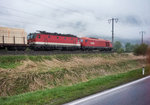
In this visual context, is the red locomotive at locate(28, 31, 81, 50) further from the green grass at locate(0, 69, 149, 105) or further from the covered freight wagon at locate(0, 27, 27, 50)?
the green grass at locate(0, 69, 149, 105)

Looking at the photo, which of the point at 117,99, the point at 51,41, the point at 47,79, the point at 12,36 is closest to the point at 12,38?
the point at 12,36

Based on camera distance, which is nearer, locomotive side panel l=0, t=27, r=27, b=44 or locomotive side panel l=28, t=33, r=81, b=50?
locomotive side panel l=0, t=27, r=27, b=44

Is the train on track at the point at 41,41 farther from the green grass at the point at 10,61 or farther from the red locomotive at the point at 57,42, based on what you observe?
the green grass at the point at 10,61

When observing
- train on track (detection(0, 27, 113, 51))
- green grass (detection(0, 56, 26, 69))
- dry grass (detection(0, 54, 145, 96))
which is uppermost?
train on track (detection(0, 27, 113, 51))

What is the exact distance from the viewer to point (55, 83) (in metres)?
10.9

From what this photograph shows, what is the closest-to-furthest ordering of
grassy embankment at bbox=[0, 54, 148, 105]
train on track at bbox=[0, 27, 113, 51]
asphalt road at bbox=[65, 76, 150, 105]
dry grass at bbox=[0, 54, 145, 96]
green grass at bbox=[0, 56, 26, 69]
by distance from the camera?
asphalt road at bbox=[65, 76, 150, 105] < grassy embankment at bbox=[0, 54, 148, 105] < dry grass at bbox=[0, 54, 145, 96] < green grass at bbox=[0, 56, 26, 69] < train on track at bbox=[0, 27, 113, 51]

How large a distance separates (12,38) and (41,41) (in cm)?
490

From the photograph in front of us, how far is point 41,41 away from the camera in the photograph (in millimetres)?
20188

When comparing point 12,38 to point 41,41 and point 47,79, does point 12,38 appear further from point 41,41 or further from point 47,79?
point 47,79

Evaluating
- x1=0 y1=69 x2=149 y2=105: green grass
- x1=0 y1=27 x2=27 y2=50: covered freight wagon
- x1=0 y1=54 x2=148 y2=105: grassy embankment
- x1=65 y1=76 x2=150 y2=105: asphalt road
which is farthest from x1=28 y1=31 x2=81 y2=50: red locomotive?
x1=65 y1=76 x2=150 y2=105: asphalt road

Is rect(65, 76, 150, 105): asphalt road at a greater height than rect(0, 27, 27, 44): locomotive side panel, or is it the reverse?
rect(0, 27, 27, 44): locomotive side panel

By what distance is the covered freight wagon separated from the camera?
15204 millimetres

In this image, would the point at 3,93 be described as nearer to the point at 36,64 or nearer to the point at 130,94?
the point at 36,64

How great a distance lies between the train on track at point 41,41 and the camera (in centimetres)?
1569
